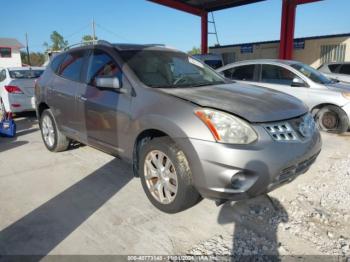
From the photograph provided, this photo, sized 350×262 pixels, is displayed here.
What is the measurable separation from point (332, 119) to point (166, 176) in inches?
189

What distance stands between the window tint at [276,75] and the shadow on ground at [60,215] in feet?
14.4

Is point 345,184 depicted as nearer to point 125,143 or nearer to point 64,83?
point 125,143

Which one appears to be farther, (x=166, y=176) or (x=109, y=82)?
(x=109, y=82)

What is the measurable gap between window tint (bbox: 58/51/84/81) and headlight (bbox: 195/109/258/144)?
2342 millimetres

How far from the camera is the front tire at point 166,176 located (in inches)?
111

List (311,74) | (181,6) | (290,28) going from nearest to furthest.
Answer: (311,74)
(290,28)
(181,6)

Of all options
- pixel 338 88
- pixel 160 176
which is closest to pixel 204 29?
pixel 338 88

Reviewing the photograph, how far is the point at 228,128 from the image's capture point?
2629mm

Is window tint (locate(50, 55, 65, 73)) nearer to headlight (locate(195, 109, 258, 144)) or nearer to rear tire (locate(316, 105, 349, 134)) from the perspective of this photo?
headlight (locate(195, 109, 258, 144))

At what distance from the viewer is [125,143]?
346 cm

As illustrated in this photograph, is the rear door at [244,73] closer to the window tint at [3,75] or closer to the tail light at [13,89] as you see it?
the tail light at [13,89]

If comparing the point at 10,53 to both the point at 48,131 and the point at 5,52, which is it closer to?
the point at 5,52

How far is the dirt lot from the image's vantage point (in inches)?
102

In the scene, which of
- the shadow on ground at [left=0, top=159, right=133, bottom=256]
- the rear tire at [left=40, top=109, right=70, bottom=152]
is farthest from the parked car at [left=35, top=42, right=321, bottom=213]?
the rear tire at [left=40, top=109, right=70, bottom=152]
